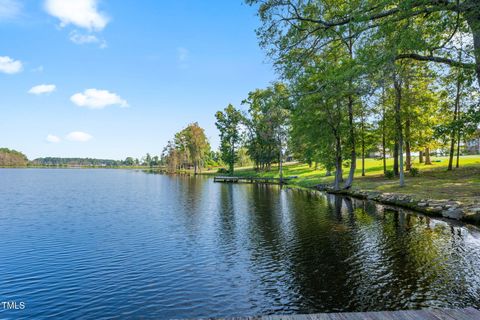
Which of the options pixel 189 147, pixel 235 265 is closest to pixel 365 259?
pixel 235 265

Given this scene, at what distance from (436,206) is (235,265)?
17.3m

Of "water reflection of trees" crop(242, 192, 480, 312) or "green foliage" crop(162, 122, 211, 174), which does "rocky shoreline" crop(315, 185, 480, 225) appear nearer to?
"water reflection of trees" crop(242, 192, 480, 312)

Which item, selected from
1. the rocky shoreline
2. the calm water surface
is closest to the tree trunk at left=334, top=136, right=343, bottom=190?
the rocky shoreline

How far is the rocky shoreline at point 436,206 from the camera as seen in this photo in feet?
→ 61.8

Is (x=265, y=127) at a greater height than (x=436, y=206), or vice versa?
(x=265, y=127)

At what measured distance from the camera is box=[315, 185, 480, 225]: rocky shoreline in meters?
18.8

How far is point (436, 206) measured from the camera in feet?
70.8

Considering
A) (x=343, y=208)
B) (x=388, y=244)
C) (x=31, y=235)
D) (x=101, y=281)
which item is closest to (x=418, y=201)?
(x=343, y=208)

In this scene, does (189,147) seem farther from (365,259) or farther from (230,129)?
(365,259)

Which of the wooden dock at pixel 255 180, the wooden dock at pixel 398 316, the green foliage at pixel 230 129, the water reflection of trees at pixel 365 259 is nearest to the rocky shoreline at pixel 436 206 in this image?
the water reflection of trees at pixel 365 259

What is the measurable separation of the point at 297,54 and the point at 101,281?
1447 centimetres

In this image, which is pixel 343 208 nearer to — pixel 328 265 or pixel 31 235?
pixel 328 265

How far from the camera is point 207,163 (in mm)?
156625

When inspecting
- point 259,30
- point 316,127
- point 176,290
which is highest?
point 259,30
